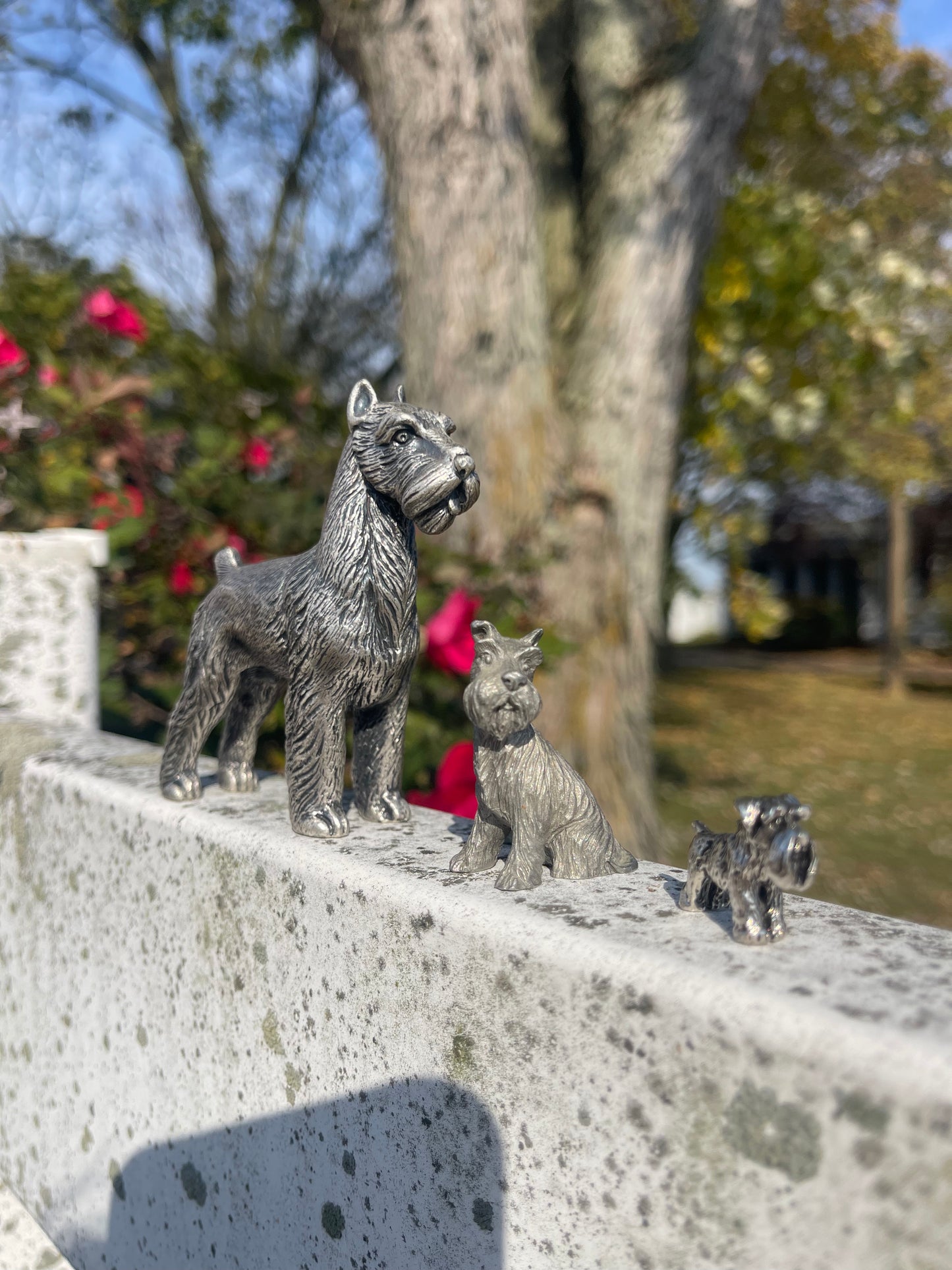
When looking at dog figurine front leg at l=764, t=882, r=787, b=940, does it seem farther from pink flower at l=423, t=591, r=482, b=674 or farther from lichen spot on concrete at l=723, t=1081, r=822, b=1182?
pink flower at l=423, t=591, r=482, b=674

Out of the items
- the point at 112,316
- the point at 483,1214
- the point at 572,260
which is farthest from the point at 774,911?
the point at 572,260

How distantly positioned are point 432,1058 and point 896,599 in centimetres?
1331

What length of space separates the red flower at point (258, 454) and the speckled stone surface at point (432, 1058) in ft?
6.17

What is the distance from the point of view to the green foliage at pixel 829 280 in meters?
5.77

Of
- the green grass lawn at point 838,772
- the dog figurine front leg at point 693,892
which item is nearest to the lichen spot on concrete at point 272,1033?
the dog figurine front leg at point 693,892

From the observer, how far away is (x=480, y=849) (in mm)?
1471

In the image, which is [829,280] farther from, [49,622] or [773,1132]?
[773,1132]

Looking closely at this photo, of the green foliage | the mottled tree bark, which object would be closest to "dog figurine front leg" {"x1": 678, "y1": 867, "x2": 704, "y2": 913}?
the mottled tree bark

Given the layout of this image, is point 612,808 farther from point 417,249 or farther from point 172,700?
point 417,249

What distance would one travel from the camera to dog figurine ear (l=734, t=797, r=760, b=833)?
3.92 ft

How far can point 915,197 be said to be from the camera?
30.6ft

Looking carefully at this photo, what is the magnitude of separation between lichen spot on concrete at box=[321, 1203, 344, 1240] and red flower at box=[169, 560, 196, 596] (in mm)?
2441

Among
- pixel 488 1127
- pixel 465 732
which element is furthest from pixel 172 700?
pixel 488 1127

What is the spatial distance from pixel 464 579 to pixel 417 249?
1421mm
